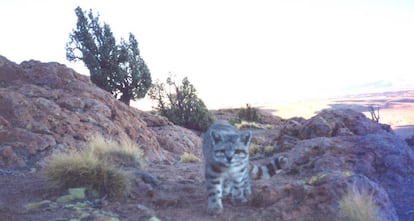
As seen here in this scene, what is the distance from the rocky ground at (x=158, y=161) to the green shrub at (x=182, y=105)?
1141 cm

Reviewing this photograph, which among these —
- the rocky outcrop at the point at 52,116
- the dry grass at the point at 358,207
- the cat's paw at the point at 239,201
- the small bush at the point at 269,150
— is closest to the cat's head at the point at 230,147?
the cat's paw at the point at 239,201

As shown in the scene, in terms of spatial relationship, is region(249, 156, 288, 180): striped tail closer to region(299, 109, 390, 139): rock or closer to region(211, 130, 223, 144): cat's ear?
region(211, 130, 223, 144): cat's ear

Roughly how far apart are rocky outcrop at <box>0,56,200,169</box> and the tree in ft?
33.6

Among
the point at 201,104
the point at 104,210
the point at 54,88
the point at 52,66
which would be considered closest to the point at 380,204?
the point at 104,210

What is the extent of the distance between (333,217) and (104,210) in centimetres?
338

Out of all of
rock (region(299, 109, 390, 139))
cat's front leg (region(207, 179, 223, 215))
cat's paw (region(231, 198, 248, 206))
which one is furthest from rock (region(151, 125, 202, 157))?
cat's front leg (region(207, 179, 223, 215))

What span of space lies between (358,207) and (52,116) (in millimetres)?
8708

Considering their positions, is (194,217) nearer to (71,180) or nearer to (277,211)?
(277,211)

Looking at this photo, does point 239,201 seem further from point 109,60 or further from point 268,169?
point 109,60

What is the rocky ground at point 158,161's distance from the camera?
6746mm

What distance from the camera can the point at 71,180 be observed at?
773 centimetres

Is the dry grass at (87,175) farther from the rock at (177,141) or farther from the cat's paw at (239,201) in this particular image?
the rock at (177,141)

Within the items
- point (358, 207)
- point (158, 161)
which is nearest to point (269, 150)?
point (158, 161)

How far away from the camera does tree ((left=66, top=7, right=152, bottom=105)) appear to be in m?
26.1
